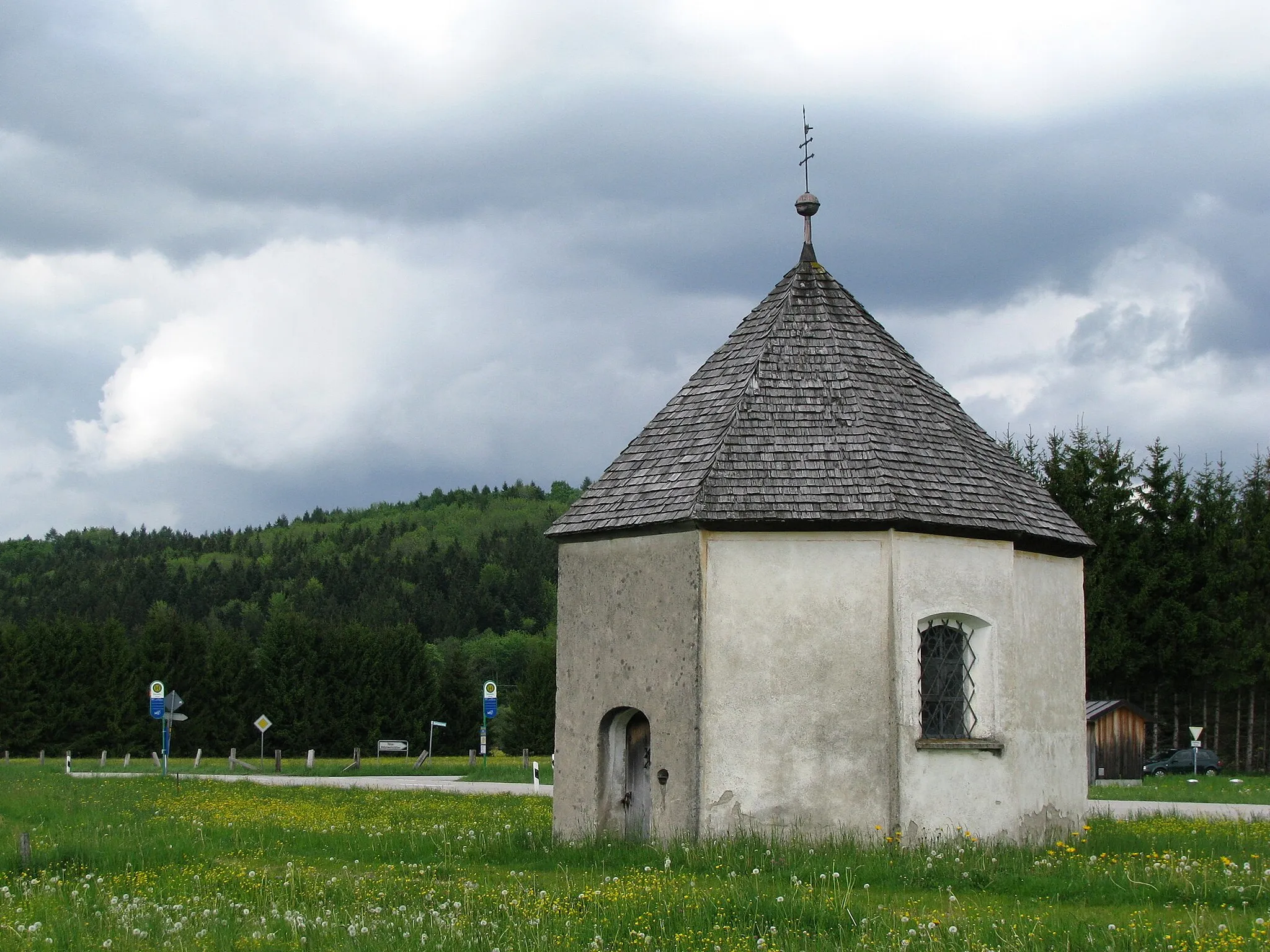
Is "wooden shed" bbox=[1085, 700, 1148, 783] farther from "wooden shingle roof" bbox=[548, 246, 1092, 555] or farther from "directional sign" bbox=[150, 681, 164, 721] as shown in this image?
"directional sign" bbox=[150, 681, 164, 721]

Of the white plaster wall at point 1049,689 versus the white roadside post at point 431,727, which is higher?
the white plaster wall at point 1049,689

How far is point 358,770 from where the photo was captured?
4503cm

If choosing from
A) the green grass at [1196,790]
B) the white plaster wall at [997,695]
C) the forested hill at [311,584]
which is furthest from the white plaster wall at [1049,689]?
the forested hill at [311,584]

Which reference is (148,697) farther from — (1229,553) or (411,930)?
(411,930)

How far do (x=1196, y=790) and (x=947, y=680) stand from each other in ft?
69.8

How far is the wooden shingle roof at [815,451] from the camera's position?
14.9 metres

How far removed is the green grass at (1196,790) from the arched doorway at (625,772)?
16057mm

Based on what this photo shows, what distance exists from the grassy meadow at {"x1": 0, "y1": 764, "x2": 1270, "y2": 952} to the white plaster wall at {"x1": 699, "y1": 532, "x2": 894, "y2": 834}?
443 mm

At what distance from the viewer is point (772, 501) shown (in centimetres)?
1490

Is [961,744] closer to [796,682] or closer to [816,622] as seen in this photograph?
[796,682]

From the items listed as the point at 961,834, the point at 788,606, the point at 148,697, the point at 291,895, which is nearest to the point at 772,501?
Answer: the point at 788,606

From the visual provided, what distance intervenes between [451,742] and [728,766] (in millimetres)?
62638

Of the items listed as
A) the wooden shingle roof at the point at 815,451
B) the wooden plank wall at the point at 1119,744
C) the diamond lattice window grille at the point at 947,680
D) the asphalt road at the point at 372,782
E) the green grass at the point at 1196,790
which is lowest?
the asphalt road at the point at 372,782

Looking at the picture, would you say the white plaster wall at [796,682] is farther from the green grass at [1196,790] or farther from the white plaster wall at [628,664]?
the green grass at [1196,790]
